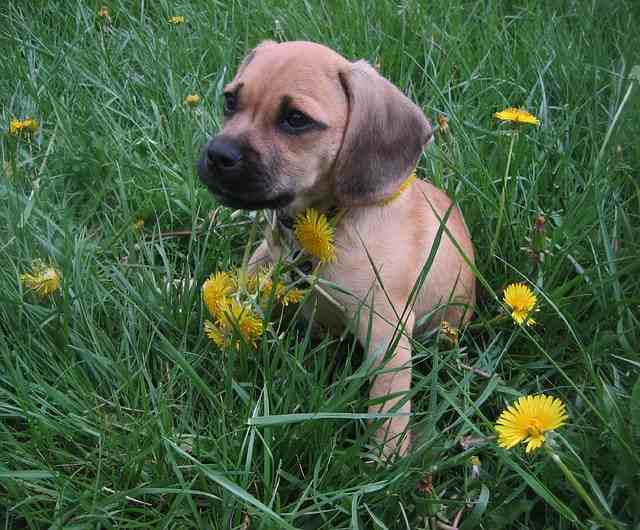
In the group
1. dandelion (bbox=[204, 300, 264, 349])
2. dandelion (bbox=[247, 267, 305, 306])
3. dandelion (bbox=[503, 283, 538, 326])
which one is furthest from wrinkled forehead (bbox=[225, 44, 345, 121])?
Answer: dandelion (bbox=[503, 283, 538, 326])

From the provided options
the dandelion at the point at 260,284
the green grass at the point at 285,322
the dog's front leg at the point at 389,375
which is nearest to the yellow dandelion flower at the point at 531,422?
the green grass at the point at 285,322

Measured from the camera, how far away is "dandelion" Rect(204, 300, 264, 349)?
5.54ft

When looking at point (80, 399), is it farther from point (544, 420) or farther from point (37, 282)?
point (544, 420)

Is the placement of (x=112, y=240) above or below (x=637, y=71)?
below

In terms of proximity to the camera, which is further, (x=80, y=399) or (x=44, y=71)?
(x=44, y=71)

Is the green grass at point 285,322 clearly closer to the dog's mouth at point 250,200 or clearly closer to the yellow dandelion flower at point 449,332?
the yellow dandelion flower at point 449,332

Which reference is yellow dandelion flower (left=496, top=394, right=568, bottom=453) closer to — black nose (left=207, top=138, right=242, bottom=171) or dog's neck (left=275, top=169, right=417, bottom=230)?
dog's neck (left=275, top=169, right=417, bottom=230)

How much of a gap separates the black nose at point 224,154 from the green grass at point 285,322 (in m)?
0.46

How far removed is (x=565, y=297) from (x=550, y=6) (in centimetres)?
239

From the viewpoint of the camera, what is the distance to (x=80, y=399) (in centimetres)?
181

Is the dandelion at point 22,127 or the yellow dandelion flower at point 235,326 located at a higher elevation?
the dandelion at point 22,127

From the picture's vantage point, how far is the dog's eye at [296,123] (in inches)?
76.7

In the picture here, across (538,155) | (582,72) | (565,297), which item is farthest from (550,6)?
(565,297)

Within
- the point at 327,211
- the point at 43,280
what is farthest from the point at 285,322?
the point at 43,280
